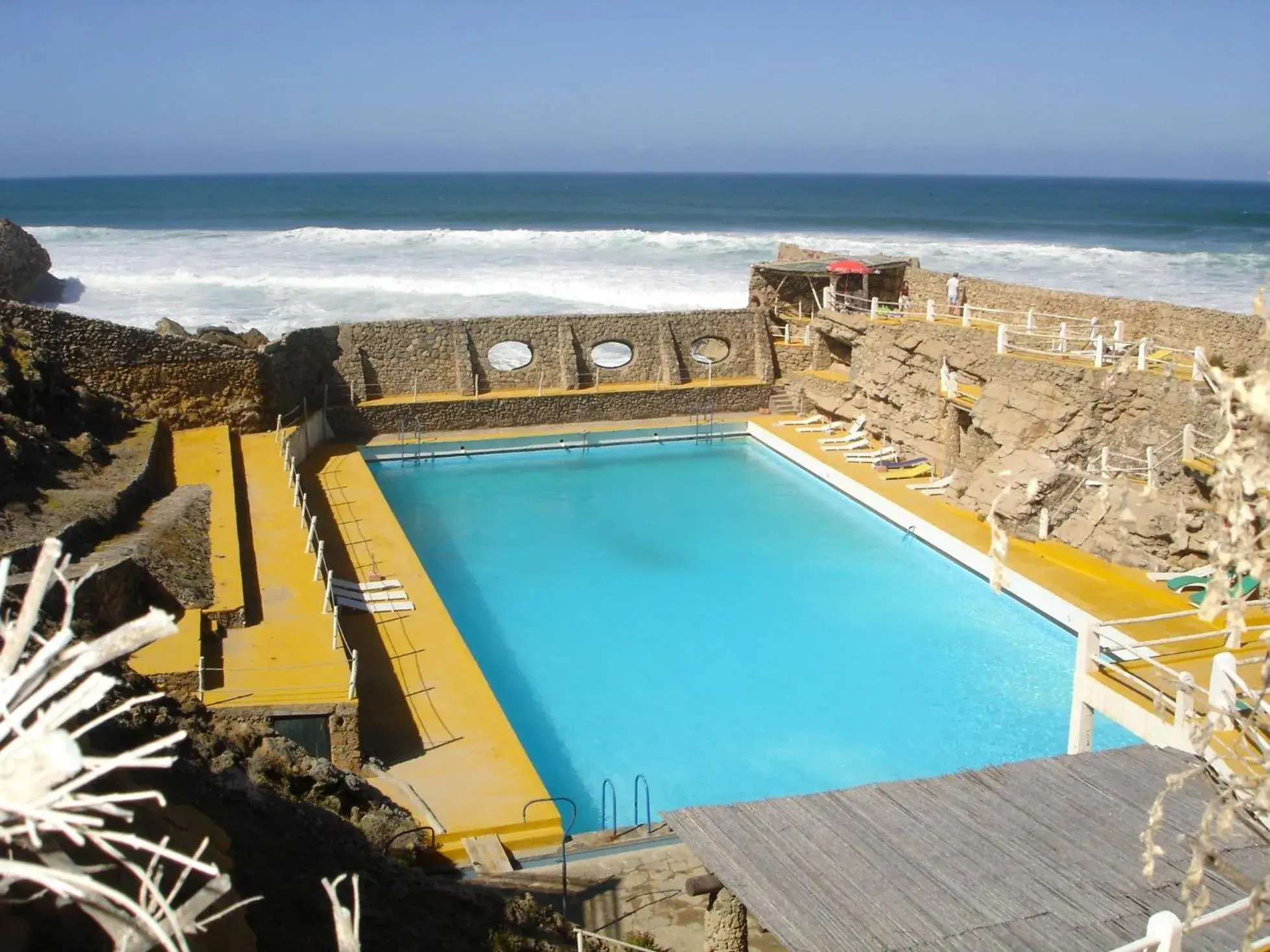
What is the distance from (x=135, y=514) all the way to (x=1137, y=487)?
35.8 feet

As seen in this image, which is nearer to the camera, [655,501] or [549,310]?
[655,501]

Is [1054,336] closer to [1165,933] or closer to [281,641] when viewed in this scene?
[281,641]

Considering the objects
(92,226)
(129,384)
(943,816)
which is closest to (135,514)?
(129,384)

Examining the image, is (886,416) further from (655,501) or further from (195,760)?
(195,760)

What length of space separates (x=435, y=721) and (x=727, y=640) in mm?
3652

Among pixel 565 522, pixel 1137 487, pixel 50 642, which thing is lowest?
pixel 565 522

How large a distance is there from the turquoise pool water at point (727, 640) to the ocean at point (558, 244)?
51.6ft

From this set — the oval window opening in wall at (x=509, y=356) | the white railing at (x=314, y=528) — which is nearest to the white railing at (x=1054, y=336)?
the white railing at (x=314, y=528)

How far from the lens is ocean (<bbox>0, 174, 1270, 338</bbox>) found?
3634 centimetres

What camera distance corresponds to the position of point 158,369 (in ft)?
53.9

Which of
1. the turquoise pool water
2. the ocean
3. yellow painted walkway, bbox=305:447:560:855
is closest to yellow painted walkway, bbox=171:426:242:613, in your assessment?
yellow painted walkway, bbox=305:447:560:855

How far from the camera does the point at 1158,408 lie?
1320 centimetres

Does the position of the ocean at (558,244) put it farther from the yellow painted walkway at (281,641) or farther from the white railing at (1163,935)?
the white railing at (1163,935)

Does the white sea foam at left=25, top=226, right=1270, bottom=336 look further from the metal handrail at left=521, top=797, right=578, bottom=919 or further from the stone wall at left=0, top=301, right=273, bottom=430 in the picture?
the metal handrail at left=521, top=797, right=578, bottom=919
